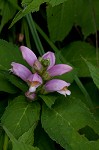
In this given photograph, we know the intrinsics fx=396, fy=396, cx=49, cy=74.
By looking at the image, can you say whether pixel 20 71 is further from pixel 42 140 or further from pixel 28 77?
pixel 42 140

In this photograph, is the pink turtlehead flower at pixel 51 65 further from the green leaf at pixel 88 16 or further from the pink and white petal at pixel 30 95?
the green leaf at pixel 88 16

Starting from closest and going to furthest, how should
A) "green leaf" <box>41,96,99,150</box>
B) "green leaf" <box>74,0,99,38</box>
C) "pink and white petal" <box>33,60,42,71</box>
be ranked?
"green leaf" <box>41,96,99,150</box>, "pink and white petal" <box>33,60,42,71</box>, "green leaf" <box>74,0,99,38</box>

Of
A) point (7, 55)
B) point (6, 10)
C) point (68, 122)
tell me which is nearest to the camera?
point (68, 122)

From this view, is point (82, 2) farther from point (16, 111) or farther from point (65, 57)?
point (16, 111)

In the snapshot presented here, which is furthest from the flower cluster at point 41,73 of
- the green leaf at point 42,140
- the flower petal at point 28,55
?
the green leaf at point 42,140

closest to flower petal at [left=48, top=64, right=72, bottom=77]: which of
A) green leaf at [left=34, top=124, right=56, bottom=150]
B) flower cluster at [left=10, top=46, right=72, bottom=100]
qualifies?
flower cluster at [left=10, top=46, right=72, bottom=100]

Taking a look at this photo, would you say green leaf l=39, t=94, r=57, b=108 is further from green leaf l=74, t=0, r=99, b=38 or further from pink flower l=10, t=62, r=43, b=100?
green leaf l=74, t=0, r=99, b=38

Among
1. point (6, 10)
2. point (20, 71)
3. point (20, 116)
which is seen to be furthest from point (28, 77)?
point (6, 10)
